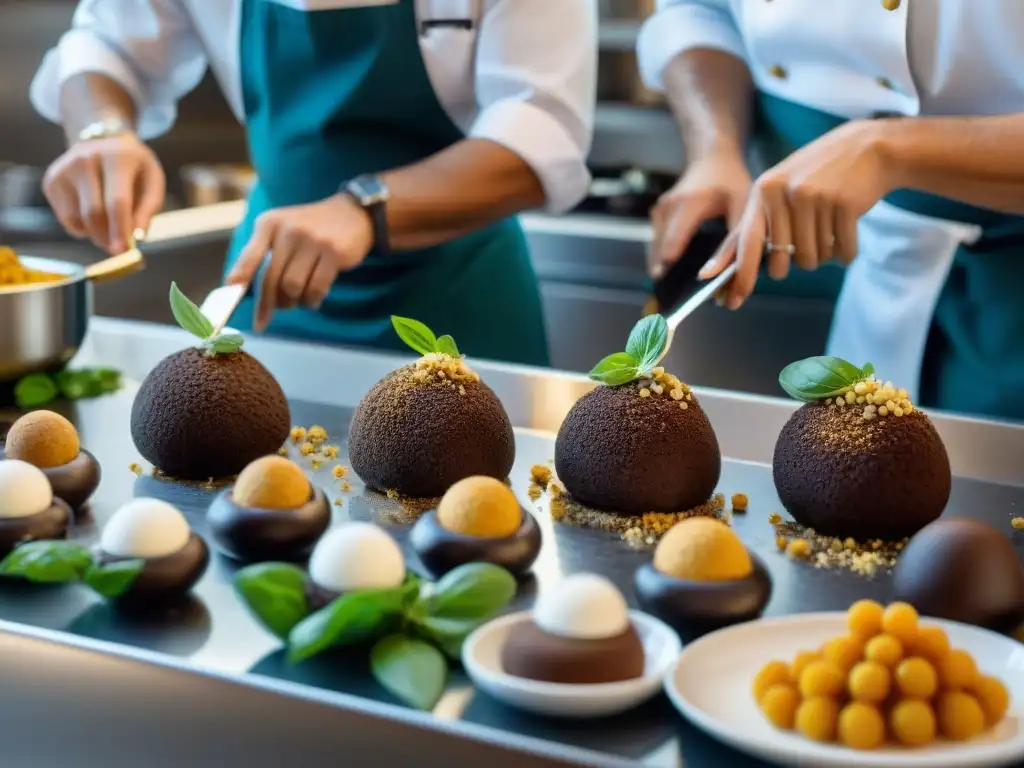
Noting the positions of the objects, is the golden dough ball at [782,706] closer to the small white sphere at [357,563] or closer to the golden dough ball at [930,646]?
the golden dough ball at [930,646]

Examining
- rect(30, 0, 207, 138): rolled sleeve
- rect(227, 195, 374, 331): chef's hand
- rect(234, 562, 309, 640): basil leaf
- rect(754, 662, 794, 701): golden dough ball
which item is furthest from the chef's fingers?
rect(754, 662, 794, 701): golden dough ball

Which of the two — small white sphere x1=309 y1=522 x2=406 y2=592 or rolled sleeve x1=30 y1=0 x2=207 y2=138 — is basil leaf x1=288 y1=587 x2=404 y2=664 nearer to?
small white sphere x1=309 y1=522 x2=406 y2=592

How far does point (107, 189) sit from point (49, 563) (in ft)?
2.79

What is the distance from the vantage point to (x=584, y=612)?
2.25ft

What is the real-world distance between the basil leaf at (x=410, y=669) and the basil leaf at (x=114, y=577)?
15 centimetres

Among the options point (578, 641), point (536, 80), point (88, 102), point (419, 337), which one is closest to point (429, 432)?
point (419, 337)

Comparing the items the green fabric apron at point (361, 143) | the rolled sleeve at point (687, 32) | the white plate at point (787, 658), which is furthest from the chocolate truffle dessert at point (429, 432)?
the rolled sleeve at point (687, 32)

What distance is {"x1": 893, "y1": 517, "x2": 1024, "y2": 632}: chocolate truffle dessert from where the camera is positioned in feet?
2.49

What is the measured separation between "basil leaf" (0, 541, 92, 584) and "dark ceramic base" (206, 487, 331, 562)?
0.30 ft

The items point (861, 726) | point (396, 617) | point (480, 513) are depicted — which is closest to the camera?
point (861, 726)

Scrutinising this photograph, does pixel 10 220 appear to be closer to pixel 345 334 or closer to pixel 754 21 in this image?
pixel 345 334

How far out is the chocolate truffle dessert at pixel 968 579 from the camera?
29.9 inches

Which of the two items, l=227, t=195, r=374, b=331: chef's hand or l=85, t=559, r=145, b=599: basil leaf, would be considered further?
l=227, t=195, r=374, b=331: chef's hand

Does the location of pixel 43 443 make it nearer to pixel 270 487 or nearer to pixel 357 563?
pixel 270 487
